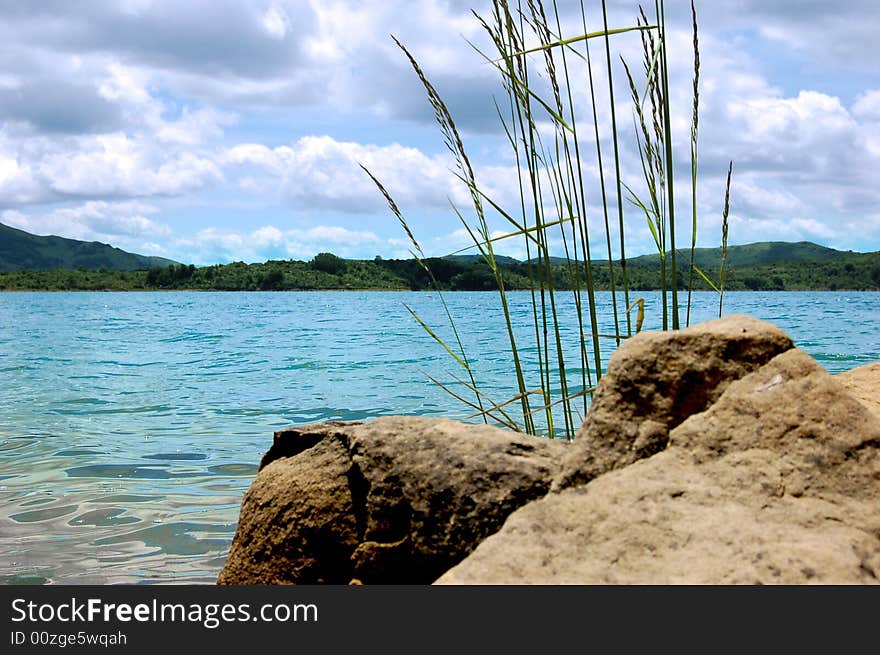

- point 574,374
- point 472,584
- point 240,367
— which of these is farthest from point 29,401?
point 472,584

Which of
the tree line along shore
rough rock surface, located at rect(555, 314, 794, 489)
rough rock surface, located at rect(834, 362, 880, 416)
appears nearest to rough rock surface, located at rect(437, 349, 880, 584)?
rough rock surface, located at rect(555, 314, 794, 489)

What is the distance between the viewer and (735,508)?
71.6 inches

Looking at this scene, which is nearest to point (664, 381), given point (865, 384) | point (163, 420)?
point (865, 384)

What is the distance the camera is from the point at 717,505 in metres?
1.83

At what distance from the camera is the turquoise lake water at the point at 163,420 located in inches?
166

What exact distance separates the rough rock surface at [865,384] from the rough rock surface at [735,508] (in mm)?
1705

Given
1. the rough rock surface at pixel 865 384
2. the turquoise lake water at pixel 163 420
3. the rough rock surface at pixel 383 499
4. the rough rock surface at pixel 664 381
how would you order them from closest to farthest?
the rough rock surface at pixel 664 381
the rough rock surface at pixel 383 499
the rough rock surface at pixel 865 384
the turquoise lake water at pixel 163 420

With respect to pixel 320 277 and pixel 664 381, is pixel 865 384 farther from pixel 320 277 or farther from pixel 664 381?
pixel 320 277

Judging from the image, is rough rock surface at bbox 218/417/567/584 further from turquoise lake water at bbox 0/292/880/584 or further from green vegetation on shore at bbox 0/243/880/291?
green vegetation on shore at bbox 0/243/880/291

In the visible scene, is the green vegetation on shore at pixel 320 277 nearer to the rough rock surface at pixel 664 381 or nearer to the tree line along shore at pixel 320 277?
the tree line along shore at pixel 320 277

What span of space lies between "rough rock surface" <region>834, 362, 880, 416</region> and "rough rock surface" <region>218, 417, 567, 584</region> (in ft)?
6.94

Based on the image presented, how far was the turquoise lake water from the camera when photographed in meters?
4.23

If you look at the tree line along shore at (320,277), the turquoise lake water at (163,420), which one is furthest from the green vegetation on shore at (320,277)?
the turquoise lake water at (163,420)
